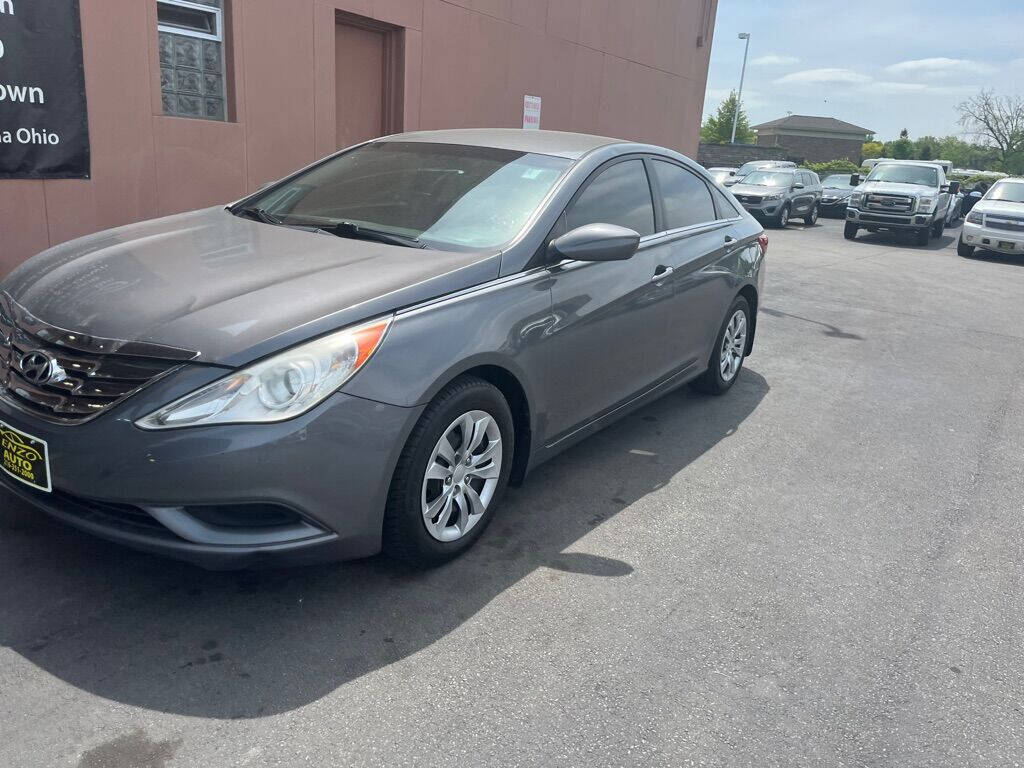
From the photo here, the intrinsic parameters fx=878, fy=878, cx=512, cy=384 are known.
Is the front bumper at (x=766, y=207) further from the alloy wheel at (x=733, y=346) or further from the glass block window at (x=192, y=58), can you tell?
the alloy wheel at (x=733, y=346)

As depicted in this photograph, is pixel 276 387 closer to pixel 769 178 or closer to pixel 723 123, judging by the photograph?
pixel 769 178

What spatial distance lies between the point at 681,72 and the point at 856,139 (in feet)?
206

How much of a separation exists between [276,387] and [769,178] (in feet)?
69.5

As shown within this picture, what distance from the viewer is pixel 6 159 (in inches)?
238

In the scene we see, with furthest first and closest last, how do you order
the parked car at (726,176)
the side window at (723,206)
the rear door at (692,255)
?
the parked car at (726,176), the side window at (723,206), the rear door at (692,255)

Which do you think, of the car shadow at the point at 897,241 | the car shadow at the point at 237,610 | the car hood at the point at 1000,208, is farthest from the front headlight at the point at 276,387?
the car shadow at the point at 897,241

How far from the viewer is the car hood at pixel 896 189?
741 inches

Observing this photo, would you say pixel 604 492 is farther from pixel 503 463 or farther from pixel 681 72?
pixel 681 72

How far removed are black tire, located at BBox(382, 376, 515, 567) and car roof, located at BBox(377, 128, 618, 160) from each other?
1.51 m

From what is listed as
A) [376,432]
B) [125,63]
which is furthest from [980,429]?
[125,63]

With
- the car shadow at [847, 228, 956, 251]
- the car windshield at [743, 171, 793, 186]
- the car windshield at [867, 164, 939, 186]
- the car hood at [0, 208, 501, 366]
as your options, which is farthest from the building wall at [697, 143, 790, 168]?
the car hood at [0, 208, 501, 366]

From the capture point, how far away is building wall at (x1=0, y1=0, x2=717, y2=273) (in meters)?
6.59

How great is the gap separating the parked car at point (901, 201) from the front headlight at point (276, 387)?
18459mm

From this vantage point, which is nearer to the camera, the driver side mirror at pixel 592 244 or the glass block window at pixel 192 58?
the driver side mirror at pixel 592 244
